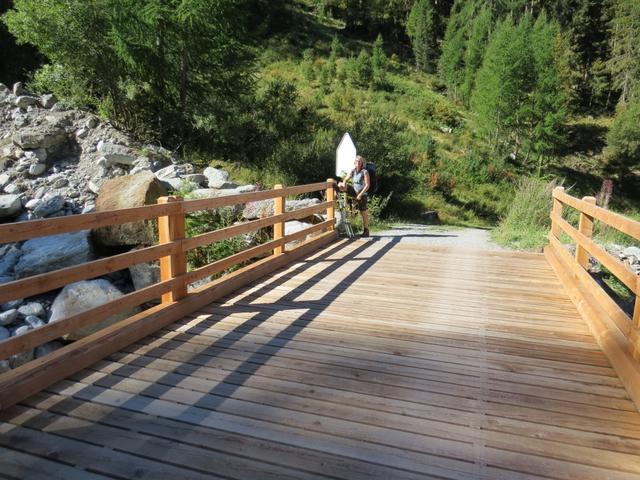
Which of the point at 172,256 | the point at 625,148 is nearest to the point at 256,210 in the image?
the point at 172,256

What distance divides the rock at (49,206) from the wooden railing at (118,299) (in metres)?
6.53

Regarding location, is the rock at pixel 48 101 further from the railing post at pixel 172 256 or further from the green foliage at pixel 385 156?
the railing post at pixel 172 256

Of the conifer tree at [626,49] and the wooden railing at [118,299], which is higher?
the conifer tree at [626,49]

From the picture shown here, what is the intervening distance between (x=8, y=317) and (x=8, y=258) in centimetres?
226

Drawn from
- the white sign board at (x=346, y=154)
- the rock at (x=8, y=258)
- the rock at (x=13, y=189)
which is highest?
the white sign board at (x=346, y=154)

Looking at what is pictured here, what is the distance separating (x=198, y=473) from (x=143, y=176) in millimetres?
7509

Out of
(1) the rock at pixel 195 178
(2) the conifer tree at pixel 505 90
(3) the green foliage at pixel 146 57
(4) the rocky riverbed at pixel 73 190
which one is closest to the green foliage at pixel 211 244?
(4) the rocky riverbed at pixel 73 190

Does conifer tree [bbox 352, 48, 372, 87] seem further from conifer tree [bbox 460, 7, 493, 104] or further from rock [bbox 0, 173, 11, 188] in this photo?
rock [bbox 0, 173, 11, 188]

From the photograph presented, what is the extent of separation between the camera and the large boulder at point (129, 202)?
8203 millimetres

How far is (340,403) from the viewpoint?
2.75 metres

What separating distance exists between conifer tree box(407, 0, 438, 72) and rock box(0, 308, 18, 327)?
4905 centimetres

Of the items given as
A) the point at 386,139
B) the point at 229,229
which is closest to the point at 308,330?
the point at 229,229

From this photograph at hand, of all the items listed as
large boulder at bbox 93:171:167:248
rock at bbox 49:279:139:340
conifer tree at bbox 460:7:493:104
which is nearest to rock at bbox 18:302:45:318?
rock at bbox 49:279:139:340

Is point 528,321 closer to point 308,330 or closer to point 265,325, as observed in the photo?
point 308,330
